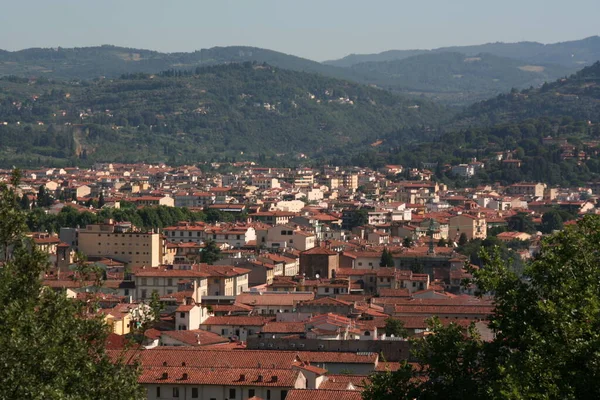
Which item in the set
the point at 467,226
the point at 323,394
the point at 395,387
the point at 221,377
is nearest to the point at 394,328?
the point at 221,377

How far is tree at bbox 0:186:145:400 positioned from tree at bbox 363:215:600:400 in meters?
3.72

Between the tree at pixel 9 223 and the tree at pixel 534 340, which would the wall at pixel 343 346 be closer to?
the tree at pixel 534 340

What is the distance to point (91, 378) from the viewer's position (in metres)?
19.2

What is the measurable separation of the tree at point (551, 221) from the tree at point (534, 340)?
246 ft

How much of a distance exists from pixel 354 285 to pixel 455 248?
19.7 metres

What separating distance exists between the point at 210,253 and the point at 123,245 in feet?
14.0

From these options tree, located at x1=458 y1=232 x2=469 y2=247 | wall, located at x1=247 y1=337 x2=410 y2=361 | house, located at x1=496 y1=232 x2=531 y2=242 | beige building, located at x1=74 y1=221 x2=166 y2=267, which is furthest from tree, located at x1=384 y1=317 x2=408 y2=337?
house, located at x1=496 y1=232 x2=531 y2=242

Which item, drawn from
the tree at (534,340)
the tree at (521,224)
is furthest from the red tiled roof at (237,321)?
the tree at (521,224)

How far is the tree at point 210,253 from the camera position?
219 ft

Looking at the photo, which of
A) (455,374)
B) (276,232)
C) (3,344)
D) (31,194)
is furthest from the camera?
(31,194)

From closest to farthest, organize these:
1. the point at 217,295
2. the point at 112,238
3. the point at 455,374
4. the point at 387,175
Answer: the point at 455,374
the point at 217,295
the point at 112,238
the point at 387,175

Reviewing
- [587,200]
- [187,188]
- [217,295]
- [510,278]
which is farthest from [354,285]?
[187,188]

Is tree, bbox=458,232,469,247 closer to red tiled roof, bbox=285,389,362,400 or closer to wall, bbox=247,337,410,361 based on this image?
wall, bbox=247,337,410,361

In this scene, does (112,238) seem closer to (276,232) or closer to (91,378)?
(276,232)
